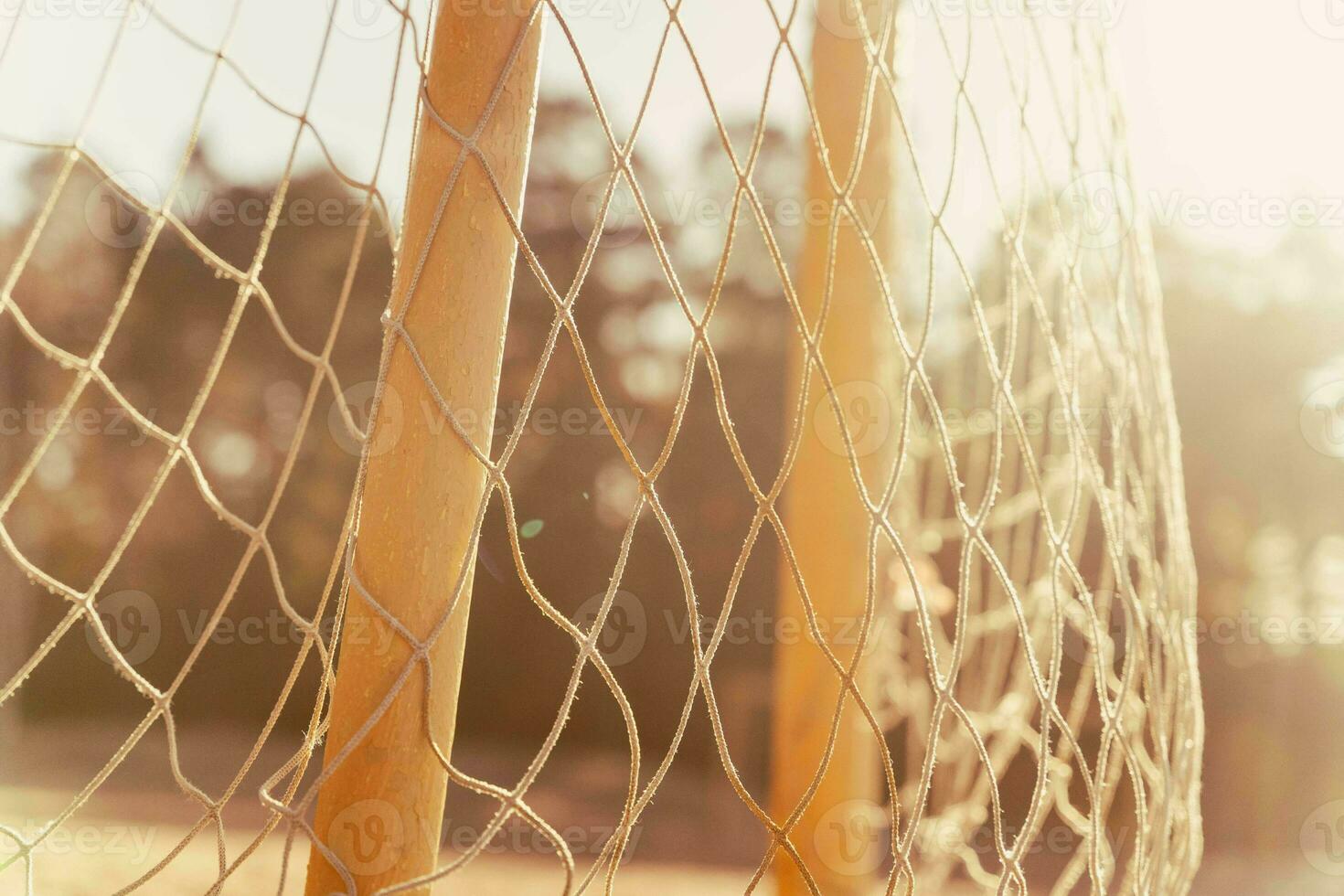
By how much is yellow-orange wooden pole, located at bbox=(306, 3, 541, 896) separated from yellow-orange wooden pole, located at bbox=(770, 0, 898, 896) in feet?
2.08

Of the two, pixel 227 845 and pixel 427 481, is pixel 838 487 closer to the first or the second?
pixel 427 481

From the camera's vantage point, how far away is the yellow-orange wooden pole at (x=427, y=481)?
2.18 feet

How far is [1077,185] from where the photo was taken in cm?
112

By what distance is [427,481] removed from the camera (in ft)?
2.20

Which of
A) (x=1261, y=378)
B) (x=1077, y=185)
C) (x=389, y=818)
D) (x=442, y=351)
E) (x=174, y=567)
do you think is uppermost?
(x=1261, y=378)

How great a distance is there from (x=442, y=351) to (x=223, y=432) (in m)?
4.41

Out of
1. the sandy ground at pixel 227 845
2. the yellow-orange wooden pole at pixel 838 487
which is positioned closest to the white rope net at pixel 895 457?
the yellow-orange wooden pole at pixel 838 487

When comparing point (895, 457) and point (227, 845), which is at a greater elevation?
point (895, 457)

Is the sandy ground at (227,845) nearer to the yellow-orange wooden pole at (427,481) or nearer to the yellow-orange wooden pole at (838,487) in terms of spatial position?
the yellow-orange wooden pole at (838,487)

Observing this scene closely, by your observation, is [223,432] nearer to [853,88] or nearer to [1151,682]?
[853,88]

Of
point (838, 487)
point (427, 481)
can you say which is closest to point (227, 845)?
point (838, 487)

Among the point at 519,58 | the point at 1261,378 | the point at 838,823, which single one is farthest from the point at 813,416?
the point at 1261,378

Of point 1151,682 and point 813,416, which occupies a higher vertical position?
point 813,416

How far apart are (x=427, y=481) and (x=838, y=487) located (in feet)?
2.39
